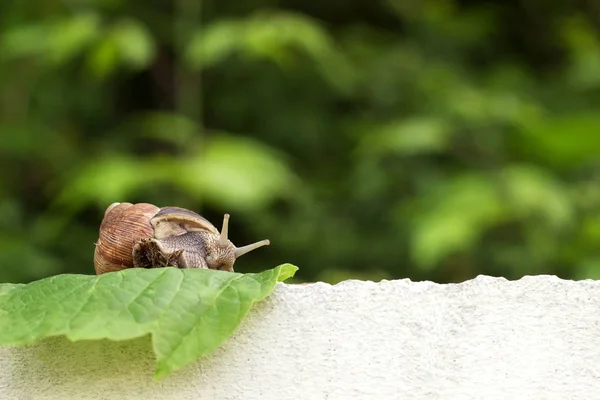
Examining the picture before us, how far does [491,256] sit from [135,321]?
1779 millimetres

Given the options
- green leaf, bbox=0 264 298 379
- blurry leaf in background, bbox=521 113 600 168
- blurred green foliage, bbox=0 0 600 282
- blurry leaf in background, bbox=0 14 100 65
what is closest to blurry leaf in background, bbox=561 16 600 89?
blurred green foliage, bbox=0 0 600 282

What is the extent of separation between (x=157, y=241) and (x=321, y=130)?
1.91 meters

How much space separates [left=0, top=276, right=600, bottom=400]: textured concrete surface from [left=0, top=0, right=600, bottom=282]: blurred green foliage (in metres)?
1.16

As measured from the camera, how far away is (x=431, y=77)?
258cm

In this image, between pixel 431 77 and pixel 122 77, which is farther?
pixel 122 77

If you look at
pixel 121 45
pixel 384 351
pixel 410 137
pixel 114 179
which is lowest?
pixel 384 351

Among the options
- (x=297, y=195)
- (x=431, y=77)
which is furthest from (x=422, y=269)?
(x=431, y=77)

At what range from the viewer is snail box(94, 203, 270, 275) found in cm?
85

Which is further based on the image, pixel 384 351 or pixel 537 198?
pixel 537 198

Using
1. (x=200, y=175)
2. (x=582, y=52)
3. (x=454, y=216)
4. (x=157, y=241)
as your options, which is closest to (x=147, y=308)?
(x=157, y=241)

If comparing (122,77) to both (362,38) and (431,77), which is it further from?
(431,77)

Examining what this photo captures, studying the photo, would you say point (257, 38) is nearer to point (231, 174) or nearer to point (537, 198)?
point (231, 174)

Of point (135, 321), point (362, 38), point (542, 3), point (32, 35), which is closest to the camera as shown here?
point (135, 321)

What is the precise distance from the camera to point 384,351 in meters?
0.69
